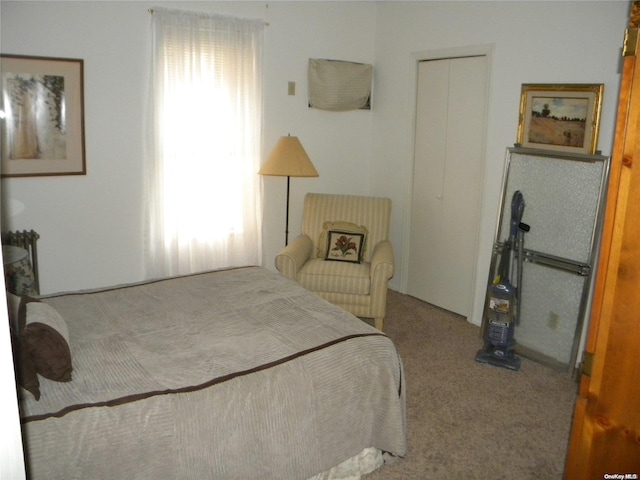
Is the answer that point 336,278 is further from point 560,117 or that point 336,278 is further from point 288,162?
point 560,117

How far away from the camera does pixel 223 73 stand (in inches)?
171

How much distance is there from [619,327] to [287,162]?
3445 millimetres

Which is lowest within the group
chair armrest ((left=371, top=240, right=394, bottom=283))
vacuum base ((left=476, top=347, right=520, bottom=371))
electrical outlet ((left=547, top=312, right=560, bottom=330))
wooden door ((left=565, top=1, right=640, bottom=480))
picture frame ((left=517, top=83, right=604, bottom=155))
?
vacuum base ((left=476, top=347, right=520, bottom=371))

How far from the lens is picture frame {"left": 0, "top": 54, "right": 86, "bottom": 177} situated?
12.0 ft

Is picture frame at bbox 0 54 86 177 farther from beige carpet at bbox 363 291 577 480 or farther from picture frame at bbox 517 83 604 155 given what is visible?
picture frame at bbox 517 83 604 155

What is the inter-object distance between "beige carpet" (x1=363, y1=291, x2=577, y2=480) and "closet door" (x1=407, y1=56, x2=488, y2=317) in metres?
0.60

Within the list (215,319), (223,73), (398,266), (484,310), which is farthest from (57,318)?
(398,266)

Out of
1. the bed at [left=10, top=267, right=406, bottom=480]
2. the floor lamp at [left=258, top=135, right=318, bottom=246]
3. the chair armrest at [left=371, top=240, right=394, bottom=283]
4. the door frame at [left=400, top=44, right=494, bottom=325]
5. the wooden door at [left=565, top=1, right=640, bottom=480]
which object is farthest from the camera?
the floor lamp at [left=258, top=135, right=318, bottom=246]

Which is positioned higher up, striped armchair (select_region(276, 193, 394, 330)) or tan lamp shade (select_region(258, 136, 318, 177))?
tan lamp shade (select_region(258, 136, 318, 177))

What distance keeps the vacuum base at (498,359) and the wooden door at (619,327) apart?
262cm

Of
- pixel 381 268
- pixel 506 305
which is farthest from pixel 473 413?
pixel 381 268

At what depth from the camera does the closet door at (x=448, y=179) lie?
4.30 metres

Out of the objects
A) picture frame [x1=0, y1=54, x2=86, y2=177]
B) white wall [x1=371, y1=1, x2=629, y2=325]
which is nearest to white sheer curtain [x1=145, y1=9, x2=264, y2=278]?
picture frame [x1=0, y1=54, x2=86, y2=177]

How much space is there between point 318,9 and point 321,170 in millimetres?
1367
